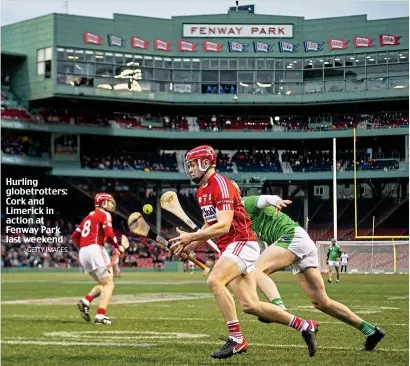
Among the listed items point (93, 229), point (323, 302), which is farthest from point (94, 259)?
point (323, 302)

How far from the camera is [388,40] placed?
4856cm

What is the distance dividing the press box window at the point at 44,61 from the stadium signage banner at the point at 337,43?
17.7 meters

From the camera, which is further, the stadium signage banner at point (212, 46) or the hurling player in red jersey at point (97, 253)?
the stadium signage banner at point (212, 46)

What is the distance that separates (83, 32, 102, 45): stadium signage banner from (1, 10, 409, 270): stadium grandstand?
93 mm

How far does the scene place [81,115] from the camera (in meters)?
57.9

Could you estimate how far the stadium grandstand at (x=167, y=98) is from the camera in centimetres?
4828

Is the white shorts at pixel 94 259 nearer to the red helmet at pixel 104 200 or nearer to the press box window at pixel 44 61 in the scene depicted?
the red helmet at pixel 104 200

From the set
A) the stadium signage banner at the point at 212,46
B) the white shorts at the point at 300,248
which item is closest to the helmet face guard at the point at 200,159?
the white shorts at the point at 300,248

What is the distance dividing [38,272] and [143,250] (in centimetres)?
587

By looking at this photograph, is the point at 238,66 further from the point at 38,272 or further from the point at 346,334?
the point at 346,334

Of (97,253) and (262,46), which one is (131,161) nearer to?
(262,46)

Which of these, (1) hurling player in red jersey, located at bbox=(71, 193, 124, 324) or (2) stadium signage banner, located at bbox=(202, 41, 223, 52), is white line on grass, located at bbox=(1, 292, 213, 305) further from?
(2) stadium signage banner, located at bbox=(202, 41, 223, 52)

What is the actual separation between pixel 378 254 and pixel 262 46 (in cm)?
3482

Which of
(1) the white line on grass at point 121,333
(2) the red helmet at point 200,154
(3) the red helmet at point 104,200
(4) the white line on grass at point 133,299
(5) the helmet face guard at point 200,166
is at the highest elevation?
(2) the red helmet at point 200,154
